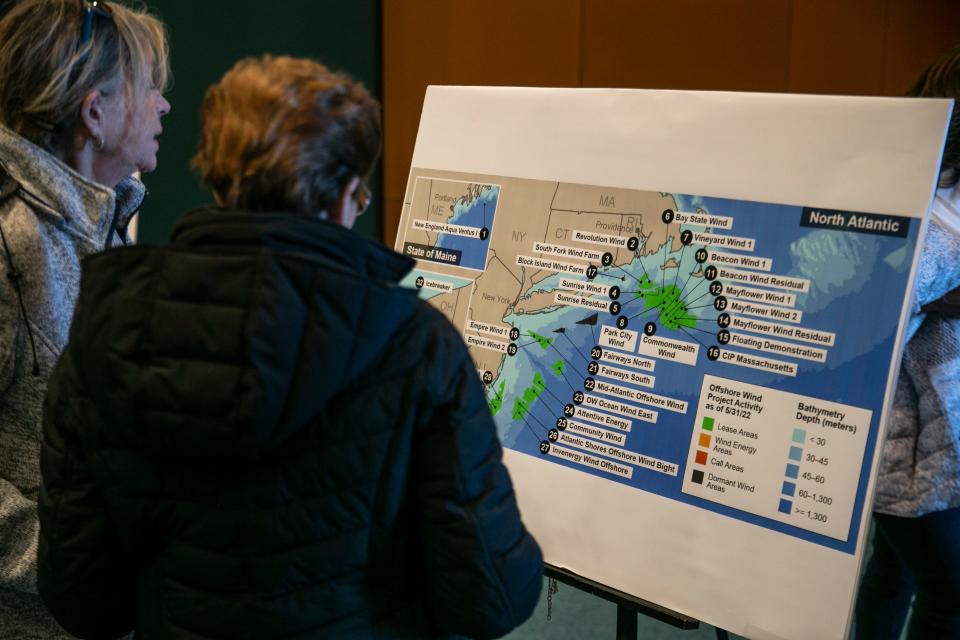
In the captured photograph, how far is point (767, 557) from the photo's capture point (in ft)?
4.37

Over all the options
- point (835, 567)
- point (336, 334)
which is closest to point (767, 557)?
point (835, 567)

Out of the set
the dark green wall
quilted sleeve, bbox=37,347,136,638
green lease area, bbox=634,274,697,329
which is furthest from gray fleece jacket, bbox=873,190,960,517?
the dark green wall

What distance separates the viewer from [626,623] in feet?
4.92

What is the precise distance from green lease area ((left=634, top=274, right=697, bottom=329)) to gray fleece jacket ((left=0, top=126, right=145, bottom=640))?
0.88 metres

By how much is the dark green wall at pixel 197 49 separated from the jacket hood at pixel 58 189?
1.95 meters

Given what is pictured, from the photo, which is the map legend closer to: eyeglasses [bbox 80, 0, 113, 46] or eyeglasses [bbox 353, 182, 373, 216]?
eyeglasses [bbox 353, 182, 373, 216]

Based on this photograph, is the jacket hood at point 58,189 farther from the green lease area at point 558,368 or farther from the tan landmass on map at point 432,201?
the green lease area at point 558,368

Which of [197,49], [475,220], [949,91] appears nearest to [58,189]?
[475,220]

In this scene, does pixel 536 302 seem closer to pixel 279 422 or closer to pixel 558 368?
pixel 558 368

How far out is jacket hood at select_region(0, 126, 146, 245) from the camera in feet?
4.07

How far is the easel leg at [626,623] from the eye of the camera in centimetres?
149

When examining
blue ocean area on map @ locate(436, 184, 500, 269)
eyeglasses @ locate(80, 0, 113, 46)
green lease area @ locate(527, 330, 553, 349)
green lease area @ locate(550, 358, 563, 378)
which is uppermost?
eyeglasses @ locate(80, 0, 113, 46)

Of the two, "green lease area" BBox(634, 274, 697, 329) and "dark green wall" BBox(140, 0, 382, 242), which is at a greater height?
"dark green wall" BBox(140, 0, 382, 242)

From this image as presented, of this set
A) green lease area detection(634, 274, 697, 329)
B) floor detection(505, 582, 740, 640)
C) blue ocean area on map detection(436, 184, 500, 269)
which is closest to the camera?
green lease area detection(634, 274, 697, 329)
